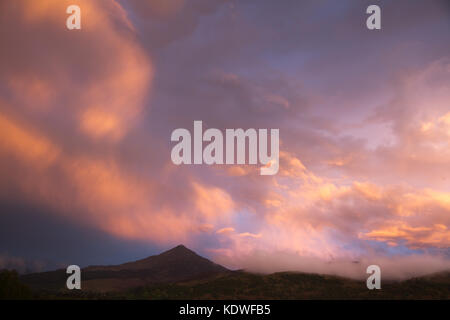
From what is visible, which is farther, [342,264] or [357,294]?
[342,264]

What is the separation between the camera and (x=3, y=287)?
68375mm

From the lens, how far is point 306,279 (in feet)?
458

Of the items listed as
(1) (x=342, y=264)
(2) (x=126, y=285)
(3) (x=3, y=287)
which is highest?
(3) (x=3, y=287)
